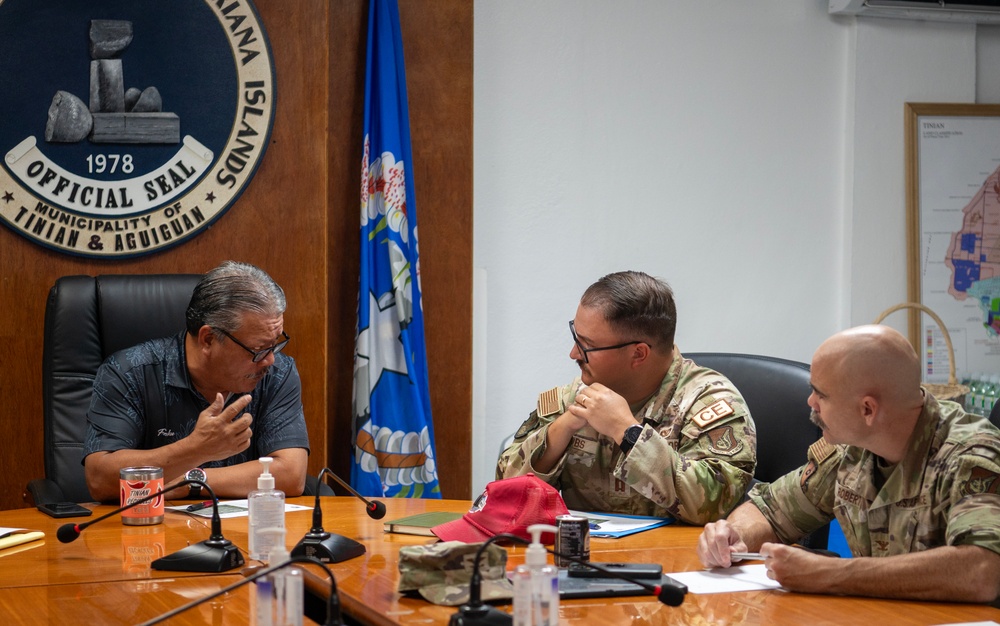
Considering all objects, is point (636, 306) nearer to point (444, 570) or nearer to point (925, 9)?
point (444, 570)

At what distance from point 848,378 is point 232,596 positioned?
3.67 ft

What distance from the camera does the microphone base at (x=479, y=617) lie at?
142 centimetres

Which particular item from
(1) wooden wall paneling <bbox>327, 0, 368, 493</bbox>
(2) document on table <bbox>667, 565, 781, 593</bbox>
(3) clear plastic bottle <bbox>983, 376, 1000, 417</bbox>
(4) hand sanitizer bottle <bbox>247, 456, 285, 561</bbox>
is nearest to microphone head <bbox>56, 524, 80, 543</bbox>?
(4) hand sanitizer bottle <bbox>247, 456, 285, 561</bbox>

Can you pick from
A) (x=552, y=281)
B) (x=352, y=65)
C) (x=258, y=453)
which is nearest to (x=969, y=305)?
(x=552, y=281)

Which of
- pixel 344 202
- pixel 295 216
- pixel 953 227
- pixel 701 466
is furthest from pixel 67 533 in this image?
pixel 953 227

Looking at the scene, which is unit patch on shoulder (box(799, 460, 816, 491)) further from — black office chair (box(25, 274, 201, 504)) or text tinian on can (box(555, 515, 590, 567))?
black office chair (box(25, 274, 201, 504))

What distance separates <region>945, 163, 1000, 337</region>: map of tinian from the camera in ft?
14.6

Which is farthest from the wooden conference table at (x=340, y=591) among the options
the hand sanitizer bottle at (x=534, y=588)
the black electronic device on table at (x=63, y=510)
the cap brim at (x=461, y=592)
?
the hand sanitizer bottle at (x=534, y=588)

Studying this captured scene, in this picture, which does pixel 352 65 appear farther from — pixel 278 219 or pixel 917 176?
pixel 917 176

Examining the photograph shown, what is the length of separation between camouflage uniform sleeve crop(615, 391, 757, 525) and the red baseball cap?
0.31 metres

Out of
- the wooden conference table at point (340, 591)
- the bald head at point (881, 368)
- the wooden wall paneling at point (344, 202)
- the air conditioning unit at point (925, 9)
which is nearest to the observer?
the wooden conference table at point (340, 591)

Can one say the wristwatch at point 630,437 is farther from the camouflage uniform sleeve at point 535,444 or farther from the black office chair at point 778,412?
the black office chair at point 778,412

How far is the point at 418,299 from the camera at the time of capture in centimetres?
371

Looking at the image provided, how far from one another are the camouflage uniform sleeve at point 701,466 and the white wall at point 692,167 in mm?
1670
